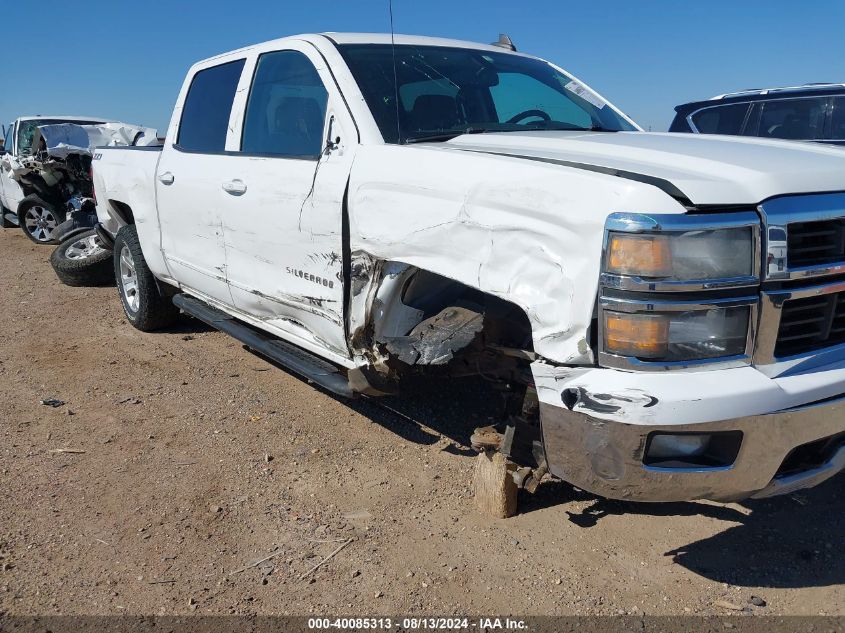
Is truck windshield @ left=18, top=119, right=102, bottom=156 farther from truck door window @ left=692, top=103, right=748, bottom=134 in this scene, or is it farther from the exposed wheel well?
truck door window @ left=692, top=103, right=748, bottom=134

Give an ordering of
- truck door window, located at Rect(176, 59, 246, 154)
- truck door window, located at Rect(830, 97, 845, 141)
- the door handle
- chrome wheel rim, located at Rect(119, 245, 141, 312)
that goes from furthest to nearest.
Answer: truck door window, located at Rect(830, 97, 845, 141), chrome wheel rim, located at Rect(119, 245, 141, 312), truck door window, located at Rect(176, 59, 246, 154), the door handle

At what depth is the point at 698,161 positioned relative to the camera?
2418mm

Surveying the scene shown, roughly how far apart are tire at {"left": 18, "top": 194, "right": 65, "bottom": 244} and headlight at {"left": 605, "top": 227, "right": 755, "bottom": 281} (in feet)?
37.4

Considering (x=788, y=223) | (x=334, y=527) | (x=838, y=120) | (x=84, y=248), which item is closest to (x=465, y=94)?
(x=788, y=223)

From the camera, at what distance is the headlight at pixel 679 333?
219 cm

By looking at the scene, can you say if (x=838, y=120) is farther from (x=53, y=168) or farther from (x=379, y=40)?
(x=53, y=168)

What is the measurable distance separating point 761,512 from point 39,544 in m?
3.01

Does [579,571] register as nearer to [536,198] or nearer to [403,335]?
[403,335]

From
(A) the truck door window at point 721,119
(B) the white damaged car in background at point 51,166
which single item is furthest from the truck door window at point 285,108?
(B) the white damaged car in background at point 51,166

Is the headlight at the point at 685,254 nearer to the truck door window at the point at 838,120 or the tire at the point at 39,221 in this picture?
the truck door window at the point at 838,120

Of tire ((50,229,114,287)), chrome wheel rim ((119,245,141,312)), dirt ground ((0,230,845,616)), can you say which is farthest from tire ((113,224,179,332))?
tire ((50,229,114,287))

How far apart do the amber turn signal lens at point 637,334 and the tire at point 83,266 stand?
6.99 meters

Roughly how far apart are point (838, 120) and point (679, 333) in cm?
573

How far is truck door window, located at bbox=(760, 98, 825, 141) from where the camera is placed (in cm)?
691
